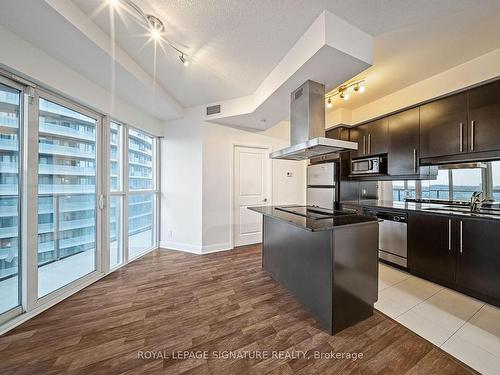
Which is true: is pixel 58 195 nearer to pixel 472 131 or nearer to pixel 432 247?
pixel 432 247

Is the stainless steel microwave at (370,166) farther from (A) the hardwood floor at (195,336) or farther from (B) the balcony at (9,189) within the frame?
(B) the balcony at (9,189)

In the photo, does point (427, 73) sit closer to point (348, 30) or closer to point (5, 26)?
point (348, 30)

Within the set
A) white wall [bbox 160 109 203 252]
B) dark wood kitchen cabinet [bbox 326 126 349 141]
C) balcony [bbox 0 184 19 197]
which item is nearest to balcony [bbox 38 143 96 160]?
balcony [bbox 0 184 19 197]

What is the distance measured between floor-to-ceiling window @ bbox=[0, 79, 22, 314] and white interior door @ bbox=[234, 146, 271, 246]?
9.30ft

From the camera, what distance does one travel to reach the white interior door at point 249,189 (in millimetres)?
3924

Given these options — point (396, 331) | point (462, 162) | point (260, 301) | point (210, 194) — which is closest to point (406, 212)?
point (462, 162)

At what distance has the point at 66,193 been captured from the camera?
7.53 ft

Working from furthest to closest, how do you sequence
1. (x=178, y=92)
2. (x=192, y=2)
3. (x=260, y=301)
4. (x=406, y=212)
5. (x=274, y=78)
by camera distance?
(x=178, y=92)
(x=406, y=212)
(x=274, y=78)
(x=260, y=301)
(x=192, y=2)

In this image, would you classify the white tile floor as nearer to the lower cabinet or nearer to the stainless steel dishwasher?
the lower cabinet

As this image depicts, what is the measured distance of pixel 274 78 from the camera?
2451 millimetres

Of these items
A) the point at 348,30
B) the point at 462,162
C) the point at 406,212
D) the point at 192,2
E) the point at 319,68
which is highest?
the point at 192,2

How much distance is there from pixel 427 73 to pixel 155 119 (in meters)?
4.46

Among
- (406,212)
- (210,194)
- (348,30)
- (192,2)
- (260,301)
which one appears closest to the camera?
(192,2)

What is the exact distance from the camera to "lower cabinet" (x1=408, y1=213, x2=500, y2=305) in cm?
194
